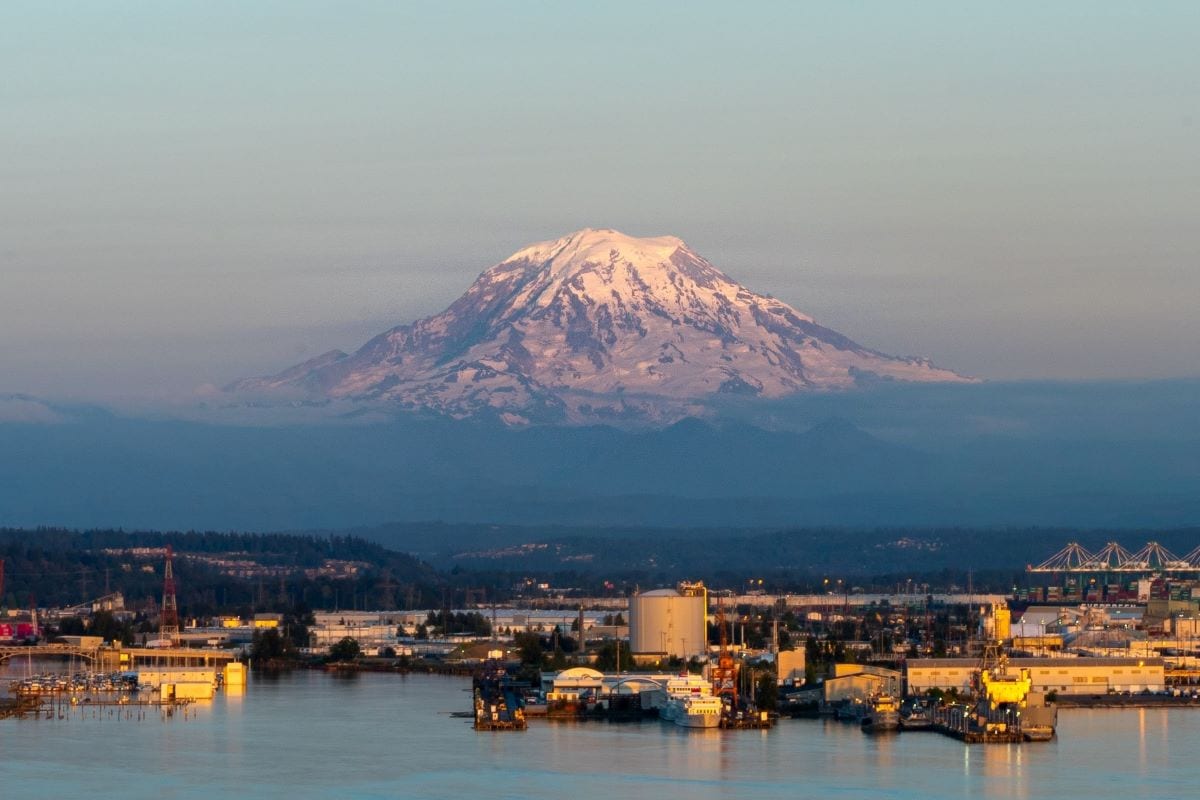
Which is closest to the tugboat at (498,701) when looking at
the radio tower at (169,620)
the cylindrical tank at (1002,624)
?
the cylindrical tank at (1002,624)

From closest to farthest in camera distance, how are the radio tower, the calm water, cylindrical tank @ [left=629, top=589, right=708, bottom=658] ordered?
the calm water
cylindrical tank @ [left=629, top=589, right=708, bottom=658]
the radio tower

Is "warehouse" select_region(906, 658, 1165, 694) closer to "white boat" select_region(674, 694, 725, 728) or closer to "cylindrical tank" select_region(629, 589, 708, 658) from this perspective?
"white boat" select_region(674, 694, 725, 728)

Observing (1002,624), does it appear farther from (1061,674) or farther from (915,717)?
(915,717)

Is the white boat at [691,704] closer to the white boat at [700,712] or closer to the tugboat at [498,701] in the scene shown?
the white boat at [700,712]

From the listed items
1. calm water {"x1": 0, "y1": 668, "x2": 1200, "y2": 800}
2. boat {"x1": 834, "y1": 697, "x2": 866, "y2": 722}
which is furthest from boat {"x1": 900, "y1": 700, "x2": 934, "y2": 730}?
calm water {"x1": 0, "y1": 668, "x2": 1200, "y2": 800}

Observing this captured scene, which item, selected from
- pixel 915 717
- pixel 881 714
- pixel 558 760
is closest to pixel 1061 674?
pixel 915 717

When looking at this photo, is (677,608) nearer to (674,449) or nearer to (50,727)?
(50,727)
